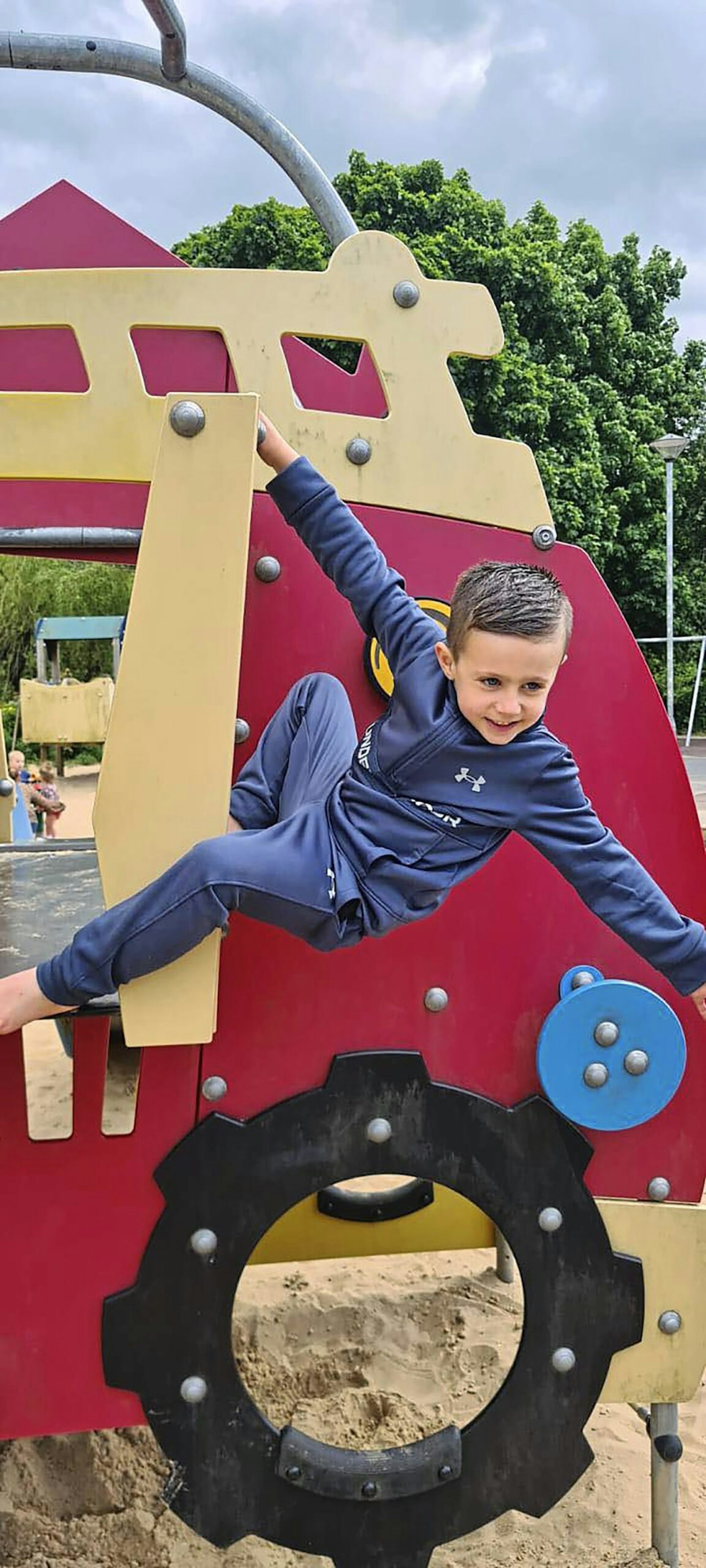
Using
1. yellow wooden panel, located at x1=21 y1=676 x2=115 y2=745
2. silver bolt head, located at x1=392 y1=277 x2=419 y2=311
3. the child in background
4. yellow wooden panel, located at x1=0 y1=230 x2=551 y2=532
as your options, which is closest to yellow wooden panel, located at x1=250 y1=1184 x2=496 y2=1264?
yellow wooden panel, located at x1=0 y1=230 x2=551 y2=532

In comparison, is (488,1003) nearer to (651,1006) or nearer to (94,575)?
(651,1006)

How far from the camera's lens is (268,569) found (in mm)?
1641

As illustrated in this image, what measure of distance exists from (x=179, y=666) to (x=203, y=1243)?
0.86 meters

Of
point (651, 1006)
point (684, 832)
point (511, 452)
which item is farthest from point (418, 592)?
point (651, 1006)

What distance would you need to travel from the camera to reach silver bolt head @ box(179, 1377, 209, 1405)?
5.44 ft

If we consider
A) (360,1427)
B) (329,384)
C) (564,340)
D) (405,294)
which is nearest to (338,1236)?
(360,1427)

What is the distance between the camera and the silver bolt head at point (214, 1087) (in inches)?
64.7

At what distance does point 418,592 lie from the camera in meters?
1.71

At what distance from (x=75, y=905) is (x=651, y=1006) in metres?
1.11

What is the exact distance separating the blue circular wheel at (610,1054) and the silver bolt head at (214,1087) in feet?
1.58

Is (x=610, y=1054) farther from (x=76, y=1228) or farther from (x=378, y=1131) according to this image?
(x=76, y=1228)

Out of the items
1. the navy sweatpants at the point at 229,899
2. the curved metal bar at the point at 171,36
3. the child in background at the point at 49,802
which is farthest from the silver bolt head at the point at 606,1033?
the child in background at the point at 49,802

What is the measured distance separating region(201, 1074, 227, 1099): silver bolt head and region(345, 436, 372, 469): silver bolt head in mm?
928

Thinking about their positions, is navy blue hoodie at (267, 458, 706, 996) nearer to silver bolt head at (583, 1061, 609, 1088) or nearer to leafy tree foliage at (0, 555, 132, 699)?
silver bolt head at (583, 1061, 609, 1088)
